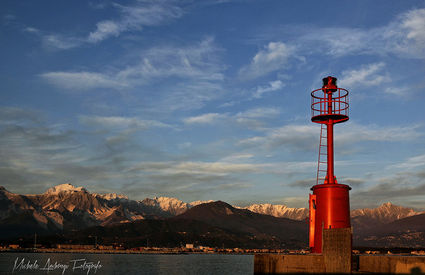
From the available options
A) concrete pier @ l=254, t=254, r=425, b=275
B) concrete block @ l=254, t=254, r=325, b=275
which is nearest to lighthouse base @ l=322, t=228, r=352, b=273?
concrete pier @ l=254, t=254, r=425, b=275

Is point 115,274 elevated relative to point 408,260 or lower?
lower

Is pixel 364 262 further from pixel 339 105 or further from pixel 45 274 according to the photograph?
pixel 45 274

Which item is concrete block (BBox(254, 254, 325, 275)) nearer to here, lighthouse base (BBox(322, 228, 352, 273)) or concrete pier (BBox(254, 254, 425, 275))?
concrete pier (BBox(254, 254, 425, 275))

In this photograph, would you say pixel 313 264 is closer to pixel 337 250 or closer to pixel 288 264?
pixel 288 264

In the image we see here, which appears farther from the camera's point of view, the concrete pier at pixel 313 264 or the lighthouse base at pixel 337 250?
the concrete pier at pixel 313 264

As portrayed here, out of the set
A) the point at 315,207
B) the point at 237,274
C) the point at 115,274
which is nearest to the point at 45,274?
the point at 115,274

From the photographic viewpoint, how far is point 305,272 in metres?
34.8

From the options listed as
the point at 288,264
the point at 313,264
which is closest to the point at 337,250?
the point at 313,264

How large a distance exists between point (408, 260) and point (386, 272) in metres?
1.86

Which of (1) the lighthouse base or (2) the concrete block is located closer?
(1) the lighthouse base

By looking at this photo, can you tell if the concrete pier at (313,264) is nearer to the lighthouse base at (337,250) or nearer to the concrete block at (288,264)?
the concrete block at (288,264)

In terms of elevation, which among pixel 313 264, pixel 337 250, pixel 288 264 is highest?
pixel 337 250

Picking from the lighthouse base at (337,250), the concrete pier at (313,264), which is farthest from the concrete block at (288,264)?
the lighthouse base at (337,250)

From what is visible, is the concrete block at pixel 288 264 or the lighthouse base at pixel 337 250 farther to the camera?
the concrete block at pixel 288 264
